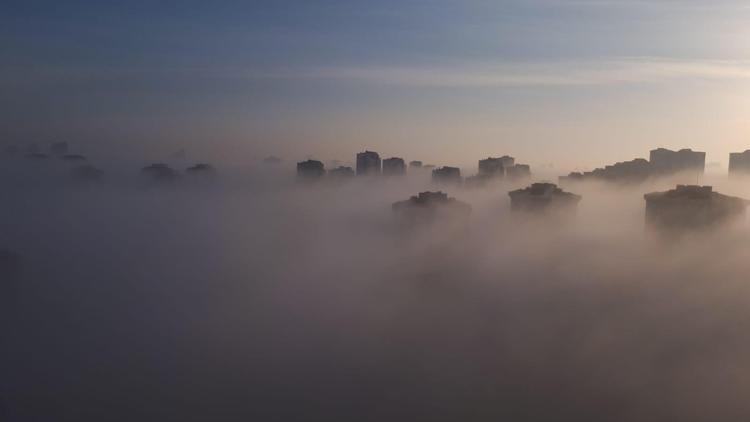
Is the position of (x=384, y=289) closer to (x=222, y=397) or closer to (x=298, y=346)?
(x=298, y=346)

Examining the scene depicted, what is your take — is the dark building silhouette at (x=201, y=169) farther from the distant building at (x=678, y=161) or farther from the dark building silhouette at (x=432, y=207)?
the distant building at (x=678, y=161)

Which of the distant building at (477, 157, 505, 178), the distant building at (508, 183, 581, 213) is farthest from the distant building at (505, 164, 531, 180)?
the distant building at (508, 183, 581, 213)

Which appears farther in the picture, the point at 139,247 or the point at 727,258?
the point at 139,247

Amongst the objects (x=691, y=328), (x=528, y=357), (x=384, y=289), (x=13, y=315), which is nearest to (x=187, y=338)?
(x=13, y=315)

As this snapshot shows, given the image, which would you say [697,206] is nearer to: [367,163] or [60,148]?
[367,163]

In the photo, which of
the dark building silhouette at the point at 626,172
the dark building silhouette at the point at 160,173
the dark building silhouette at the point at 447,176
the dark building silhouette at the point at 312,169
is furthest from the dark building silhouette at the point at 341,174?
the dark building silhouette at the point at 626,172

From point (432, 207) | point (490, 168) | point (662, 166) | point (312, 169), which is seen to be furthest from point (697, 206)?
point (312, 169)

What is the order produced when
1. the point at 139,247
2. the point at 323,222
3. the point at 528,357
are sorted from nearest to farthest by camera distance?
the point at 528,357 < the point at 139,247 < the point at 323,222
